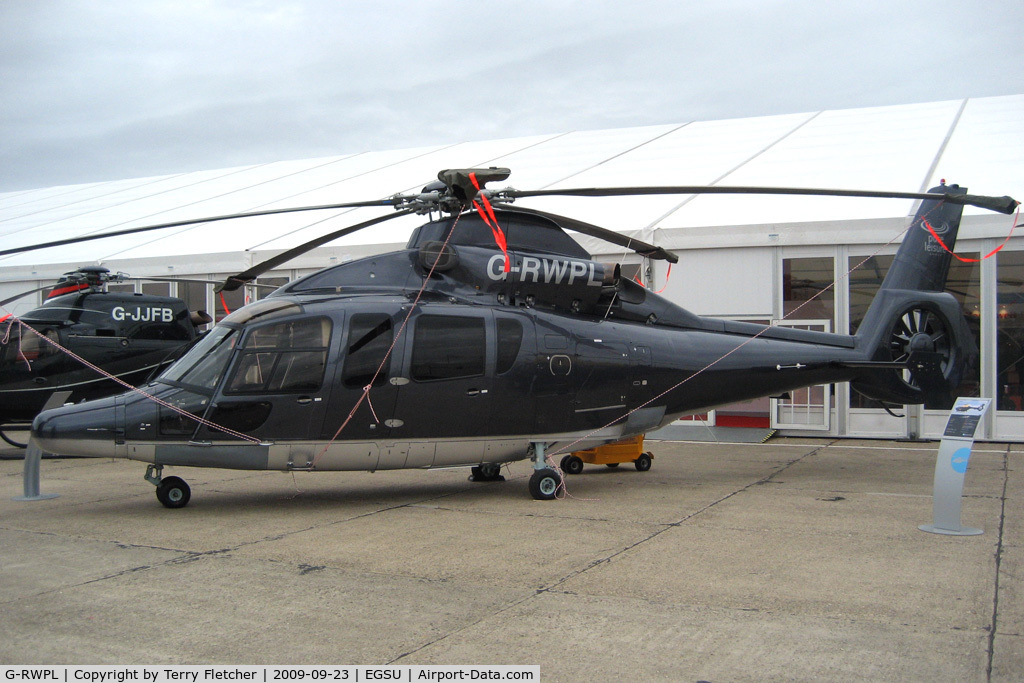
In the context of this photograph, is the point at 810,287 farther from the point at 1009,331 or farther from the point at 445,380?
the point at 445,380

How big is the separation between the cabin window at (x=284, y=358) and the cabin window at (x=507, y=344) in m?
1.85

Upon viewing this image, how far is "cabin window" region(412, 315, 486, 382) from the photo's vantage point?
29.2 ft

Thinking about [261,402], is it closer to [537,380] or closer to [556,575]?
[537,380]

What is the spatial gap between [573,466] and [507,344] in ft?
10.7

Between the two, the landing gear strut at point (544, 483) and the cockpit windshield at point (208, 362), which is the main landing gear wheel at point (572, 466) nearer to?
the landing gear strut at point (544, 483)

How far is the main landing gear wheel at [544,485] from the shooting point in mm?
9352

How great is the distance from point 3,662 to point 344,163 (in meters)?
23.8

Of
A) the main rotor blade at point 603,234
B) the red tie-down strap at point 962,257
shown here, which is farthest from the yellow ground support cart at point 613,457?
the red tie-down strap at point 962,257

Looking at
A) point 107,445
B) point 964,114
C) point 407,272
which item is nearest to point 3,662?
point 107,445

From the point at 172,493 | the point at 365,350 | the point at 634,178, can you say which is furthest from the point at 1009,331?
the point at 172,493

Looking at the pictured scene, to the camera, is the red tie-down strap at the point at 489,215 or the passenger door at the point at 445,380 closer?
the red tie-down strap at the point at 489,215

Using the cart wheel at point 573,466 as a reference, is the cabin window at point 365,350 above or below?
above

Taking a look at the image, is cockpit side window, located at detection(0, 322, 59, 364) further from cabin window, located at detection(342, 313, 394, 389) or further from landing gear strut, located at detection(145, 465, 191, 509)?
cabin window, located at detection(342, 313, 394, 389)

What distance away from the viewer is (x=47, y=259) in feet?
68.9
